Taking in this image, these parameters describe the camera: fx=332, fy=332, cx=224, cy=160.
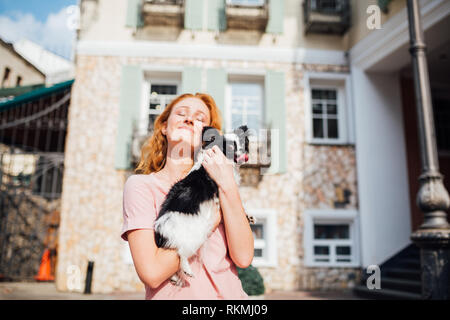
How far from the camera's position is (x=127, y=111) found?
812 cm

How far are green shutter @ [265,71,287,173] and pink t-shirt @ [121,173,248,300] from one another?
712 centimetres

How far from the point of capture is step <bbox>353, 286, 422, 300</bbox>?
6184 millimetres

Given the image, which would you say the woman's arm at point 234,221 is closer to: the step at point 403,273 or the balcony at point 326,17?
the step at point 403,273

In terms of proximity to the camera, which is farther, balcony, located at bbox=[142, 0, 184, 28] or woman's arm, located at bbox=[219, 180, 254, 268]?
balcony, located at bbox=[142, 0, 184, 28]

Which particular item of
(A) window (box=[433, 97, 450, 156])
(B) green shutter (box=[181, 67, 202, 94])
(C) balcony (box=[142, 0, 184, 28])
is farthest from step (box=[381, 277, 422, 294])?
(C) balcony (box=[142, 0, 184, 28])

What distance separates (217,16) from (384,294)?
757cm

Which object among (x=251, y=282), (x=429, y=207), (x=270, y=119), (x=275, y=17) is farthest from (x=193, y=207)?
(x=275, y=17)

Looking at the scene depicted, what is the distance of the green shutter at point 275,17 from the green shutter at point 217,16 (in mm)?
1192

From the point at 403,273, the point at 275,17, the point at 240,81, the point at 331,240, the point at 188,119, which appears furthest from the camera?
the point at 240,81

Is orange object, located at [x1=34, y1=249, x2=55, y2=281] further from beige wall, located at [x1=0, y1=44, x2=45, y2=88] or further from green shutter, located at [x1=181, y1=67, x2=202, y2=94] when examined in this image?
beige wall, located at [x1=0, y1=44, x2=45, y2=88]

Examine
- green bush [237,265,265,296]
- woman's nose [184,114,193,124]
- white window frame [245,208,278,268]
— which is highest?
woman's nose [184,114,193,124]

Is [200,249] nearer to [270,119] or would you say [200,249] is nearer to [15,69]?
[270,119]
